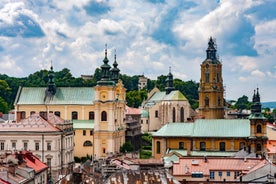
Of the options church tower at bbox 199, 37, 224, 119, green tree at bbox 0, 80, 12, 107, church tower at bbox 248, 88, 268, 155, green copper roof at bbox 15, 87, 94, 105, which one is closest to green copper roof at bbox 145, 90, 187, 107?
church tower at bbox 199, 37, 224, 119

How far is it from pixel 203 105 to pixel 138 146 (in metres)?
16.6

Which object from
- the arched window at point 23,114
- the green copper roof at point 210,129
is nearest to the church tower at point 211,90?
the green copper roof at point 210,129

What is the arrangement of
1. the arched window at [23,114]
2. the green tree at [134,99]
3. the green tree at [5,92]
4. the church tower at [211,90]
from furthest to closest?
the green tree at [134,99] < the green tree at [5,92] < the church tower at [211,90] < the arched window at [23,114]

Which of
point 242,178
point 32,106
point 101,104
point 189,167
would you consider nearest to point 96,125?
point 101,104

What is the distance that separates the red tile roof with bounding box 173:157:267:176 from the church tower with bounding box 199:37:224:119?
63658mm

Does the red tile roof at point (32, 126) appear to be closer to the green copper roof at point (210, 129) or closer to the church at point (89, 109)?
the church at point (89, 109)

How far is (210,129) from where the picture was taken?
97.8 metres

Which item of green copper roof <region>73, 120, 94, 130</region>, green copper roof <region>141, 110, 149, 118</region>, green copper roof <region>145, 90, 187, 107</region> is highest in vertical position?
green copper roof <region>145, 90, 187, 107</region>

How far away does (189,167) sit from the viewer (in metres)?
71.1

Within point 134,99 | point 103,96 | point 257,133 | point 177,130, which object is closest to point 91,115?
point 103,96

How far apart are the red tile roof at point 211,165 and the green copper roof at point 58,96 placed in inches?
1905

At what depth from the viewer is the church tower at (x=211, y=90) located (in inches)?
5443

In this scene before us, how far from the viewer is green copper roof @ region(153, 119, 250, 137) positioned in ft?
316

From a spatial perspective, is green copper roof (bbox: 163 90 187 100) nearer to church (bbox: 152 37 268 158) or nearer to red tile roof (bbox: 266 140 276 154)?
red tile roof (bbox: 266 140 276 154)
